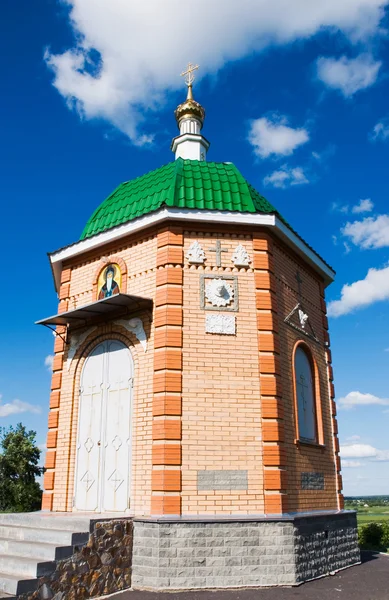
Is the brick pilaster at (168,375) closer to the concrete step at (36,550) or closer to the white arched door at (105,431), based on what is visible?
the white arched door at (105,431)

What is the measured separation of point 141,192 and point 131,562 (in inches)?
262

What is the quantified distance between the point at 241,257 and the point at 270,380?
220 cm

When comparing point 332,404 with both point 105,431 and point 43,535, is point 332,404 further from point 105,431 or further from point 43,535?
point 43,535

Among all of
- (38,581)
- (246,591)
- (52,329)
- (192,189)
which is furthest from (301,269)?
(38,581)

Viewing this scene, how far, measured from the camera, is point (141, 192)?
1034 centimetres

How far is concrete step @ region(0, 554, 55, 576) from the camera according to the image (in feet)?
19.6

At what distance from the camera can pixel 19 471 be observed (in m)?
19.4

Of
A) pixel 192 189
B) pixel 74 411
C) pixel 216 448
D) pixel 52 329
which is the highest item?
pixel 192 189

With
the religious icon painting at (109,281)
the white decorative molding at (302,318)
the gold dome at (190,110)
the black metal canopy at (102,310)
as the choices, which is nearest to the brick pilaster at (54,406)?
the black metal canopy at (102,310)

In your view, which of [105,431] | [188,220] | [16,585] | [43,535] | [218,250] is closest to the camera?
[16,585]

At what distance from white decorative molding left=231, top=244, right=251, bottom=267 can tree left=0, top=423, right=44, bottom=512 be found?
13.9 m

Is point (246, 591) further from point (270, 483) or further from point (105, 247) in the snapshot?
point (105, 247)

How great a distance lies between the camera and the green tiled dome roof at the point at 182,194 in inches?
371

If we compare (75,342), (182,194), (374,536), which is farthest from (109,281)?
(374,536)
